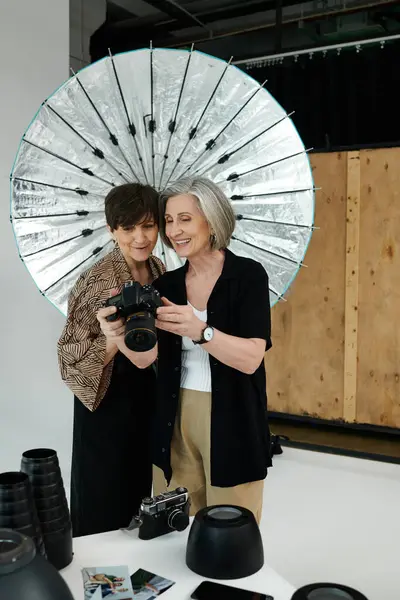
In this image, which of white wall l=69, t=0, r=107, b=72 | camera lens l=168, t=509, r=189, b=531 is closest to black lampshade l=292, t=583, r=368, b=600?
camera lens l=168, t=509, r=189, b=531

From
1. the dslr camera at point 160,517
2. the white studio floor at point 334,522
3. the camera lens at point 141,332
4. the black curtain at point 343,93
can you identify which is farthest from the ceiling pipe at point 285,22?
the dslr camera at point 160,517

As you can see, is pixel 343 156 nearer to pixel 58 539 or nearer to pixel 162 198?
pixel 162 198

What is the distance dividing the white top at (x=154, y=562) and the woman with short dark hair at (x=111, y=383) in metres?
0.48

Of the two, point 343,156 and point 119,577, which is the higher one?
point 343,156

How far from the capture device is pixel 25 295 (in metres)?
3.19

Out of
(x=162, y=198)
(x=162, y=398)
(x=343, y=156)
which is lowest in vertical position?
(x=162, y=398)

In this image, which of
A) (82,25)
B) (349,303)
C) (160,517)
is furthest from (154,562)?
(82,25)

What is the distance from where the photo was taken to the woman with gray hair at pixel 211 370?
157 cm

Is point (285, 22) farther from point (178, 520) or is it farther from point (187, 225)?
point (178, 520)

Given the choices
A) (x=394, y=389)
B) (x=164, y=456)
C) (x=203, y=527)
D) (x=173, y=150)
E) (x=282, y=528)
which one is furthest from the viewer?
(x=394, y=389)

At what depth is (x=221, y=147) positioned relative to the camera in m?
1.82

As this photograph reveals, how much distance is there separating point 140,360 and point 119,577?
23.9 inches

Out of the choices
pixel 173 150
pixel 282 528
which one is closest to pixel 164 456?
pixel 173 150

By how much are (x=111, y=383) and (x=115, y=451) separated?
21 centimetres
